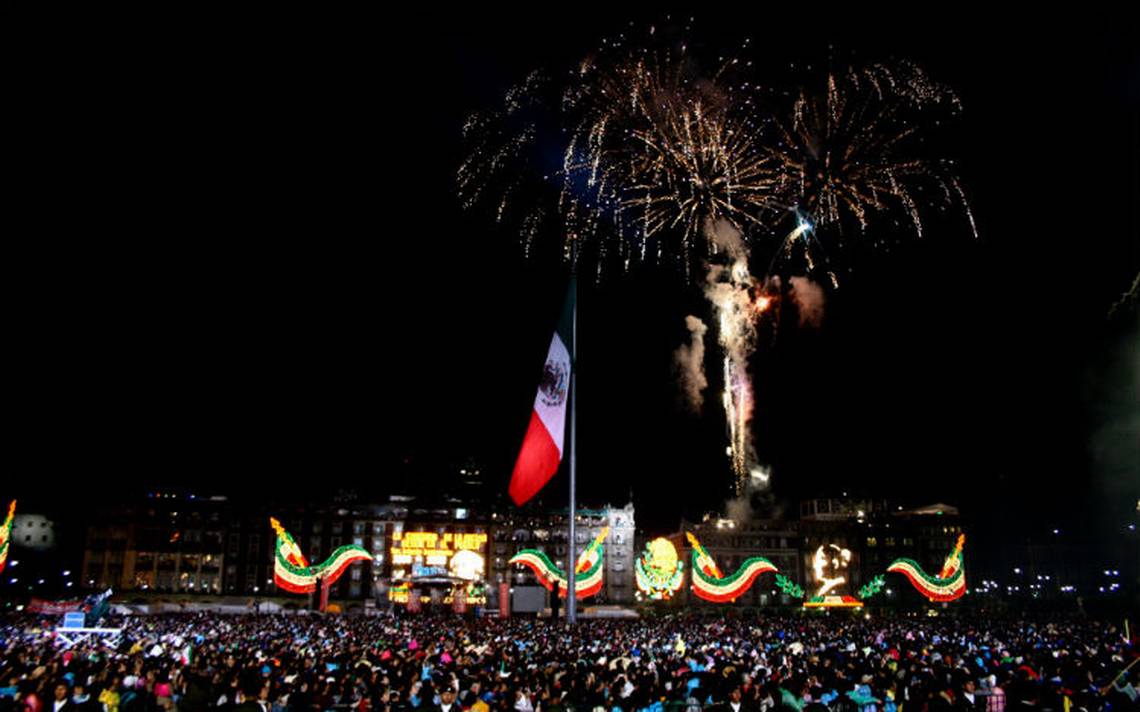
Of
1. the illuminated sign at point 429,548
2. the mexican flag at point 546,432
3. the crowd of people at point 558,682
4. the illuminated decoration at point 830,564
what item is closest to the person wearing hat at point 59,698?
the crowd of people at point 558,682

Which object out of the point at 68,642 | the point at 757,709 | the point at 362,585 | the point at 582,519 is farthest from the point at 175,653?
the point at 582,519

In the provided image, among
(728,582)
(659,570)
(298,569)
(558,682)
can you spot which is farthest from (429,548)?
(558,682)

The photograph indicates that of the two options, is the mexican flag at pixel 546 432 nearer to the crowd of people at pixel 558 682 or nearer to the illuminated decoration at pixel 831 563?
the crowd of people at pixel 558 682

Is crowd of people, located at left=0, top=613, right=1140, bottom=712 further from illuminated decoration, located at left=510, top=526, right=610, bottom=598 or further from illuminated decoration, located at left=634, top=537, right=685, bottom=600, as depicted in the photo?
illuminated decoration, located at left=634, top=537, right=685, bottom=600

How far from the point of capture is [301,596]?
80.1 metres

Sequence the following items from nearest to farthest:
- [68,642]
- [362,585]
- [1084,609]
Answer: [68,642] < [1084,609] < [362,585]

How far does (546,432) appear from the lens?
20984 millimetres

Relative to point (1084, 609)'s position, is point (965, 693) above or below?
above

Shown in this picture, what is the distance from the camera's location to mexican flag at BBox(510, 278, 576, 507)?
2058 centimetres

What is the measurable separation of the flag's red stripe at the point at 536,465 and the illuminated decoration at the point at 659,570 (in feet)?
158

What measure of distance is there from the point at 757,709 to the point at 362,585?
3282 inches

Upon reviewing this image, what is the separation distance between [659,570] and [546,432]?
55485mm

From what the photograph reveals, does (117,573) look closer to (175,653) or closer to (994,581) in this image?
(175,653)

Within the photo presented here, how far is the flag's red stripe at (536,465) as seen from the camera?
20469 millimetres
